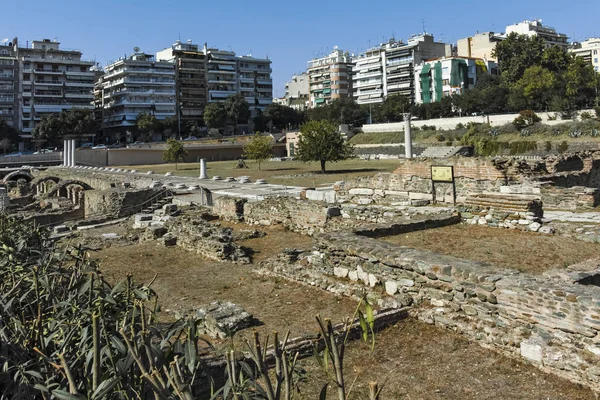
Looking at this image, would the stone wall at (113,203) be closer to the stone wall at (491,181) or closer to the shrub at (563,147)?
the stone wall at (491,181)

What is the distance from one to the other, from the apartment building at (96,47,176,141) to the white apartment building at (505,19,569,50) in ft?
256

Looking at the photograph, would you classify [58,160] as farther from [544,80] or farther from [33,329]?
[33,329]

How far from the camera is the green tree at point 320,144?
41.3 meters

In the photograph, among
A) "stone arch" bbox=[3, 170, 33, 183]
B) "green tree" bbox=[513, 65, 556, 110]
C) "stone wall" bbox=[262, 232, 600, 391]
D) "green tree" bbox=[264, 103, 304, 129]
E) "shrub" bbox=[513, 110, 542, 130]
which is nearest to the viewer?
"stone wall" bbox=[262, 232, 600, 391]

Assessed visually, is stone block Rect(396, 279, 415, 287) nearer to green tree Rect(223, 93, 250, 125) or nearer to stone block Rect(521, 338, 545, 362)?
stone block Rect(521, 338, 545, 362)

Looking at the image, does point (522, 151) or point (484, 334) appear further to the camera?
point (522, 151)

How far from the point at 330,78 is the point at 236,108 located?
34.4 m

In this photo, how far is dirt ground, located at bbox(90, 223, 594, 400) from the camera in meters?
5.74

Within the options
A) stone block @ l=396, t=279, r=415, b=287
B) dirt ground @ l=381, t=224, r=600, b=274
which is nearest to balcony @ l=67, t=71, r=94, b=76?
dirt ground @ l=381, t=224, r=600, b=274

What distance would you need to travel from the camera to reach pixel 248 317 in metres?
8.12

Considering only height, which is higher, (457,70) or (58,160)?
(457,70)

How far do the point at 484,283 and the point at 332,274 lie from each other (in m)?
3.35

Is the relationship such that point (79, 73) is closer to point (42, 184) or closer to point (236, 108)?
point (236, 108)

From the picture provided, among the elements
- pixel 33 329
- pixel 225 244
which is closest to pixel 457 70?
pixel 225 244
